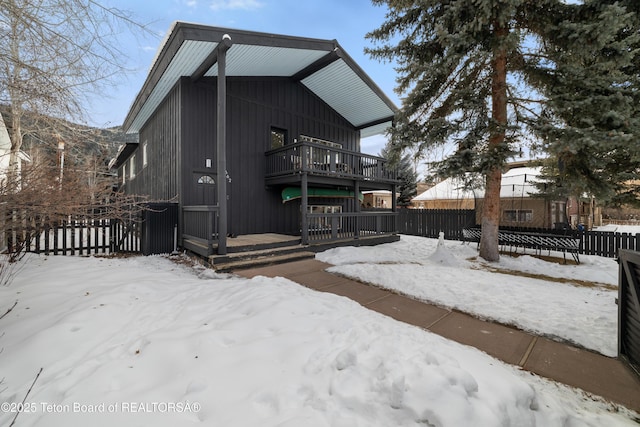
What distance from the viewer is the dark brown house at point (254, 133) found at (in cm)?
688

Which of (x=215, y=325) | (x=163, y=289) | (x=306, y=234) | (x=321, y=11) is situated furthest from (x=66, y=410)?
(x=321, y=11)

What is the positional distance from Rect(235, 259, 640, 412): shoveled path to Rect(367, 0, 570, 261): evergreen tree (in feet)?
13.5

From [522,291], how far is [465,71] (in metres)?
6.02

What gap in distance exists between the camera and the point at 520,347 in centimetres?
297

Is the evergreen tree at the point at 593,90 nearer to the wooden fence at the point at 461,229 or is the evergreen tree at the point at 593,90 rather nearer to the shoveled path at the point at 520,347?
the wooden fence at the point at 461,229

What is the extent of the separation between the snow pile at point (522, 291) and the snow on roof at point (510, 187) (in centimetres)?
343

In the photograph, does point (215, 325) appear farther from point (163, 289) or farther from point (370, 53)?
point (370, 53)

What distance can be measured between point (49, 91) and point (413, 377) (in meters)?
5.46

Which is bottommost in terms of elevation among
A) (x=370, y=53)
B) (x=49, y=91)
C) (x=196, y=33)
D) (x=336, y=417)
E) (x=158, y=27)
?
(x=336, y=417)

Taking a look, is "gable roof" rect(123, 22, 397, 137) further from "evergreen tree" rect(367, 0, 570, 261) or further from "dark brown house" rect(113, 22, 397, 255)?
"evergreen tree" rect(367, 0, 570, 261)

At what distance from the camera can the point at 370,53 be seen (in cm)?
799

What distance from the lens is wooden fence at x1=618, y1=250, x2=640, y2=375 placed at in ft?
8.33

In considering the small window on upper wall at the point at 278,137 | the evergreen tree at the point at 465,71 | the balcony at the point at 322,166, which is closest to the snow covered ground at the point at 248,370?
the evergreen tree at the point at 465,71

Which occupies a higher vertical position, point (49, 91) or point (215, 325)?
point (49, 91)
